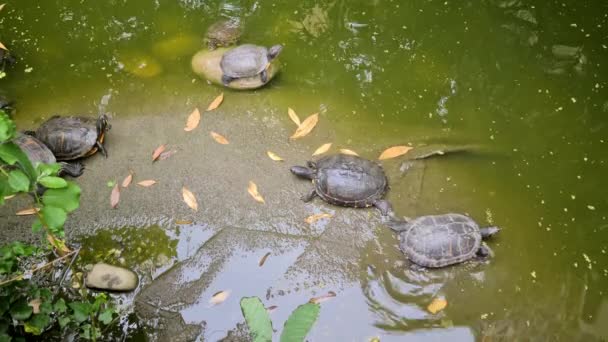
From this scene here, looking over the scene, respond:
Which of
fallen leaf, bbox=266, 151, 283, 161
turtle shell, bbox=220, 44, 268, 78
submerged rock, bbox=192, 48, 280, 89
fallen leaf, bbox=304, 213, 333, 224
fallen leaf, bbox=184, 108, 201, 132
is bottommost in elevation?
fallen leaf, bbox=304, 213, 333, 224

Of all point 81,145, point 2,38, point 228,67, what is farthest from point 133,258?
point 2,38

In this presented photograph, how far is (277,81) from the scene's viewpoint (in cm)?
543

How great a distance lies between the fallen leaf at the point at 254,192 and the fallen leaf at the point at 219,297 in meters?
0.97

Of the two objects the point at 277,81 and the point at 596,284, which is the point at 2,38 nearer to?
the point at 277,81

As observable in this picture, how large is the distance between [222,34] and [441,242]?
3591 mm

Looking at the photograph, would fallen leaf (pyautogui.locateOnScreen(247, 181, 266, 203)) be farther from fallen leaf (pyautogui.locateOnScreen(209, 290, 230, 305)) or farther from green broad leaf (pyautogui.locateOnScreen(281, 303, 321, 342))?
green broad leaf (pyautogui.locateOnScreen(281, 303, 321, 342))

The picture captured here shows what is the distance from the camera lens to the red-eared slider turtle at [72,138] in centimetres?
460

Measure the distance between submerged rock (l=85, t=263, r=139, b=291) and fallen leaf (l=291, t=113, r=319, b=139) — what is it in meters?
2.14

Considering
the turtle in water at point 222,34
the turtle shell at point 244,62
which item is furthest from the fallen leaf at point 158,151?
the turtle in water at point 222,34

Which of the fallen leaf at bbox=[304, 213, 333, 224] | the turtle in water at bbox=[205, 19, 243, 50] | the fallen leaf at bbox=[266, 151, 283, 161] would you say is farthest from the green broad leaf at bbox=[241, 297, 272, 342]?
the turtle in water at bbox=[205, 19, 243, 50]

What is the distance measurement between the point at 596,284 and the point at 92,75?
5629mm

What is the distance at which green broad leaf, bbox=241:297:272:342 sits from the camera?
2.35m

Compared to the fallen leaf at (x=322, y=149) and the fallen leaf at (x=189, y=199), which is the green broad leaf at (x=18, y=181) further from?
the fallen leaf at (x=322, y=149)

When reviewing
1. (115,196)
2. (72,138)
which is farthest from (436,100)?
(72,138)
